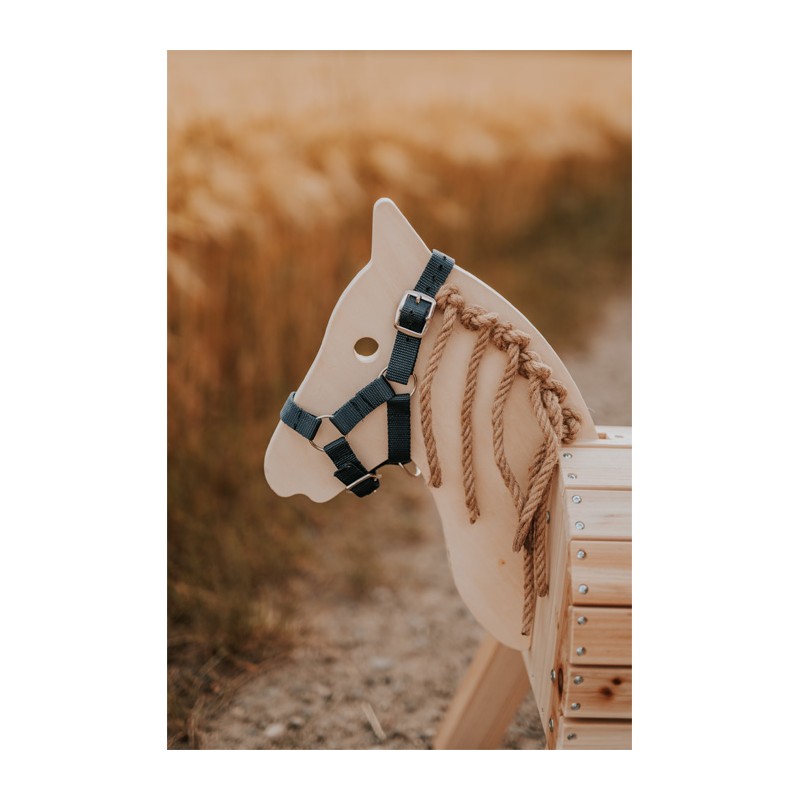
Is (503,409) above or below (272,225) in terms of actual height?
below

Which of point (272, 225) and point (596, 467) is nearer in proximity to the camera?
point (596, 467)

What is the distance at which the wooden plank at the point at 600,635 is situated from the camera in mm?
875

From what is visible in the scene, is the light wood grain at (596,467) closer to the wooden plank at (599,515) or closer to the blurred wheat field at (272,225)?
the wooden plank at (599,515)

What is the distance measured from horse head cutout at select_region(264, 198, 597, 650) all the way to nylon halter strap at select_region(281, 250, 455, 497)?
1cm

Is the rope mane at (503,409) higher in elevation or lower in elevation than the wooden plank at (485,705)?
higher

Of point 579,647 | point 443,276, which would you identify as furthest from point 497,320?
point 579,647

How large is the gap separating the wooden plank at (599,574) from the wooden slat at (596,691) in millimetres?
86

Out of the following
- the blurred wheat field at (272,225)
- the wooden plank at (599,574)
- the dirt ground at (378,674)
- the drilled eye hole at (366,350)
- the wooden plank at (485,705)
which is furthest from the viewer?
the blurred wheat field at (272,225)

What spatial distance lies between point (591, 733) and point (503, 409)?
42cm

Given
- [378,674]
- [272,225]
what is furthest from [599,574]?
[272,225]

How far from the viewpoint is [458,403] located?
0.99 meters

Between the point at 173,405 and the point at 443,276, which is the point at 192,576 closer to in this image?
the point at 173,405

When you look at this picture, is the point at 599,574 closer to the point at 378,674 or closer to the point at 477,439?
the point at 477,439

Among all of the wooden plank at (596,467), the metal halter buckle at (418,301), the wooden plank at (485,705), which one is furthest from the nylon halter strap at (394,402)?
the wooden plank at (485,705)
